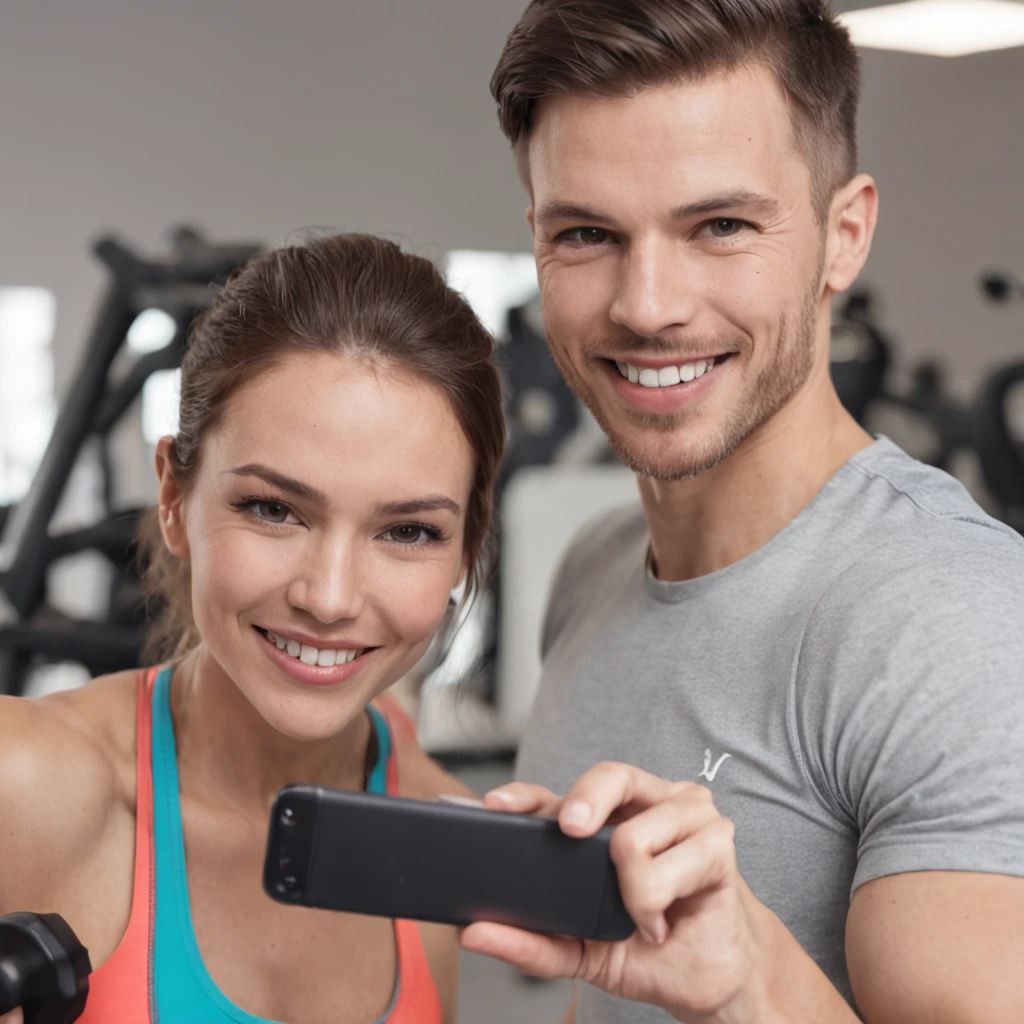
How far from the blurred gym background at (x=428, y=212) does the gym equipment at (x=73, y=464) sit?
46mm

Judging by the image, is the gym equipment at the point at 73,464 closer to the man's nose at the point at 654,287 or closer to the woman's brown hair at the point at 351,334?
the woman's brown hair at the point at 351,334

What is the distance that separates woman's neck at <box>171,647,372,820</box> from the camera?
99cm

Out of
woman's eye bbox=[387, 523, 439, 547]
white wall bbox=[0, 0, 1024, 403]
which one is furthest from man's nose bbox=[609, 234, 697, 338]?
white wall bbox=[0, 0, 1024, 403]

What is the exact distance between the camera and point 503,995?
297 cm

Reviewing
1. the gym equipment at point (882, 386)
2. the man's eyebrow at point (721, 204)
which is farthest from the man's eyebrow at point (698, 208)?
the gym equipment at point (882, 386)

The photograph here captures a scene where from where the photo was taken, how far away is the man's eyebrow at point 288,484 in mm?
861

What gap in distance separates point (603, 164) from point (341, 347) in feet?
0.82

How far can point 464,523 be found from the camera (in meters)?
1.00

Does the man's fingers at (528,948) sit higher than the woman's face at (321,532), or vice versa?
the woman's face at (321,532)

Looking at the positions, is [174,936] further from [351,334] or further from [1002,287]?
[1002,287]

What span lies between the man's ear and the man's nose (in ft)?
0.59

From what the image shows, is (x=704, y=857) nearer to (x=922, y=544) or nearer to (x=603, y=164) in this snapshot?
(x=922, y=544)

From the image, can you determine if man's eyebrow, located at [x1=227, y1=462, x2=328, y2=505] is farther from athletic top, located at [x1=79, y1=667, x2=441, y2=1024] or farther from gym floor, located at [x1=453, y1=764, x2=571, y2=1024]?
gym floor, located at [x1=453, y1=764, x2=571, y2=1024]

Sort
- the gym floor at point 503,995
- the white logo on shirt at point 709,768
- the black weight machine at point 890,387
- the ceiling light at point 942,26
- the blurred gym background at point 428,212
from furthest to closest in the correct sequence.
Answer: the black weight machine at point 890,387 < the blurred gym background at point 428,212 < the ceiling light at point 942,26 < the gym floor at point 503,995 < the white logo on shirt at point 709,768
